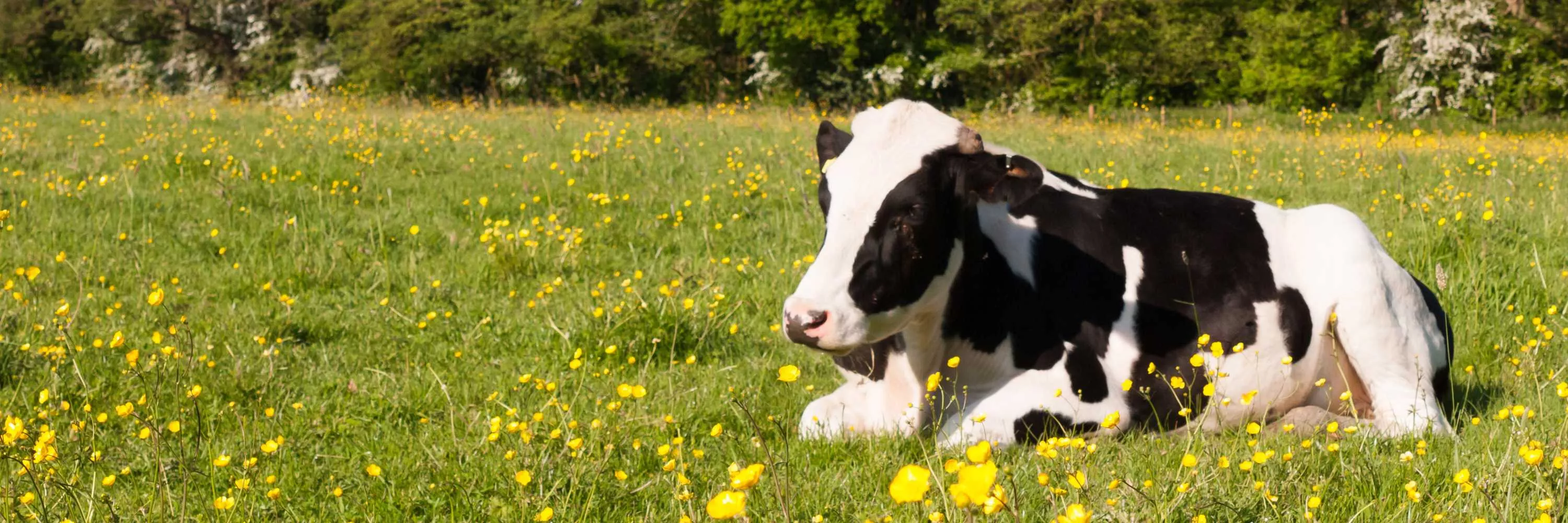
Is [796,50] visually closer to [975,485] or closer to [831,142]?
[831,142]

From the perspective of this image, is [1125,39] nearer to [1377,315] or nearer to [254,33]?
[254,33]

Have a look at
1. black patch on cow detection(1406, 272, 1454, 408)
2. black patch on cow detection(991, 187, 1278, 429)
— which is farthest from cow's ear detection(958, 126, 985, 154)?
black patch on cow detection(1406, 272, 1454, 408)

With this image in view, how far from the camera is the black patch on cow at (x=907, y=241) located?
11.0 ft

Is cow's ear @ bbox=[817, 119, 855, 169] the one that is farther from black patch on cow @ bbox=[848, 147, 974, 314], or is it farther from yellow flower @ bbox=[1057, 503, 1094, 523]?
yellow flower @ bbox=[1057, 503, 1094, 523]

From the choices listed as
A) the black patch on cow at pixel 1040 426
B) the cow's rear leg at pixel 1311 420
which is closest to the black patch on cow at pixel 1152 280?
the black patch on cow at pixel 1040 426

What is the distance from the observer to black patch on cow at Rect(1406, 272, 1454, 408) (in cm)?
413

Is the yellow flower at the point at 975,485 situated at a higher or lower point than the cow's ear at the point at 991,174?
higher

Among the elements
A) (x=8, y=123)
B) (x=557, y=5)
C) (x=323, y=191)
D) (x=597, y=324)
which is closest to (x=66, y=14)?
(x=557, y=5)

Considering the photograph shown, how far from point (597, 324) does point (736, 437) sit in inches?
57.2

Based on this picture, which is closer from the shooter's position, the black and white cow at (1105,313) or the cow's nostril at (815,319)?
the cow's nostril at (815,319)

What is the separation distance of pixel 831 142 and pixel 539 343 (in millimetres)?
1867

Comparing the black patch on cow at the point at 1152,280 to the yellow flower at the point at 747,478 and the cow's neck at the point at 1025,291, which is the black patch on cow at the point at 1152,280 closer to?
the cow's neck at the point at 1025,291

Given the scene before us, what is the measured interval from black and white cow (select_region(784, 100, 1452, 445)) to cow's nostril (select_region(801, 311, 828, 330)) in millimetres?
338

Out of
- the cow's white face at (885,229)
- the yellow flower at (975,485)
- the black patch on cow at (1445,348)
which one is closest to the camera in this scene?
the yellow flower at (975,485)
